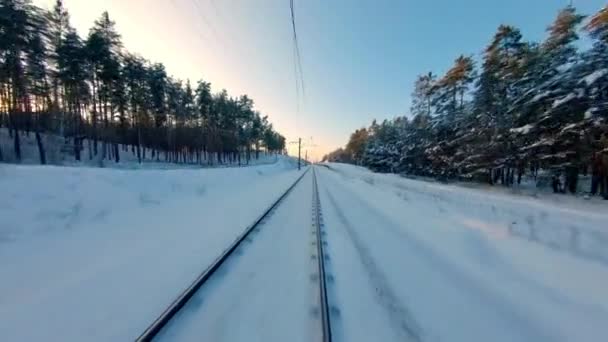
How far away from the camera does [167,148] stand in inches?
2219

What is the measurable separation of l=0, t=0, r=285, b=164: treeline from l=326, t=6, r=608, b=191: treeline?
137 feet

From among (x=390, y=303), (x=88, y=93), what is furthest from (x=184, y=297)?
(x=88, y=93)

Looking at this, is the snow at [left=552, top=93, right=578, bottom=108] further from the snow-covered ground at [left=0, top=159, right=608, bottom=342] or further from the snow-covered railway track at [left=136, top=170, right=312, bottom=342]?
the snow-covered railway track at [left=136, top=170, right=312, bottom=342]

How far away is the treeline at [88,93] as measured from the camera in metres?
26.7

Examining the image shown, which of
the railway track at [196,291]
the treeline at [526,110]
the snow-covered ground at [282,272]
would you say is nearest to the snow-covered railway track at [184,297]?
the railway track at [196,291]

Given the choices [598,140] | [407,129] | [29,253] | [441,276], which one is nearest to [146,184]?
[29,253]

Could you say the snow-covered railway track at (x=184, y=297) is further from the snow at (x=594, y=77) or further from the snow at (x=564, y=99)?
the snow at (x=594, y=77)

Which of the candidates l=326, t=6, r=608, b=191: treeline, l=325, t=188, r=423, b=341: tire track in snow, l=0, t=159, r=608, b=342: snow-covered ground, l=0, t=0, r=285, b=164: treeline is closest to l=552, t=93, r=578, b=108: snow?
l=326, t=6, r=608, b=191: treeline

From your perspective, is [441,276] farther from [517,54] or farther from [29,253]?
[517,54]

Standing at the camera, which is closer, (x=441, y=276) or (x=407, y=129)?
(x=441, y=276)

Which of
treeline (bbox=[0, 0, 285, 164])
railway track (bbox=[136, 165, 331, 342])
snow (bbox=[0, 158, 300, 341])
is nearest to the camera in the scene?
railway track (bbox=[136, 165, 331, 342])

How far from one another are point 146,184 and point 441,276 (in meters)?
11.3

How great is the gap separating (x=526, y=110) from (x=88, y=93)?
156 ft

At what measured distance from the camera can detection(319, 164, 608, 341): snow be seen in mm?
3281
